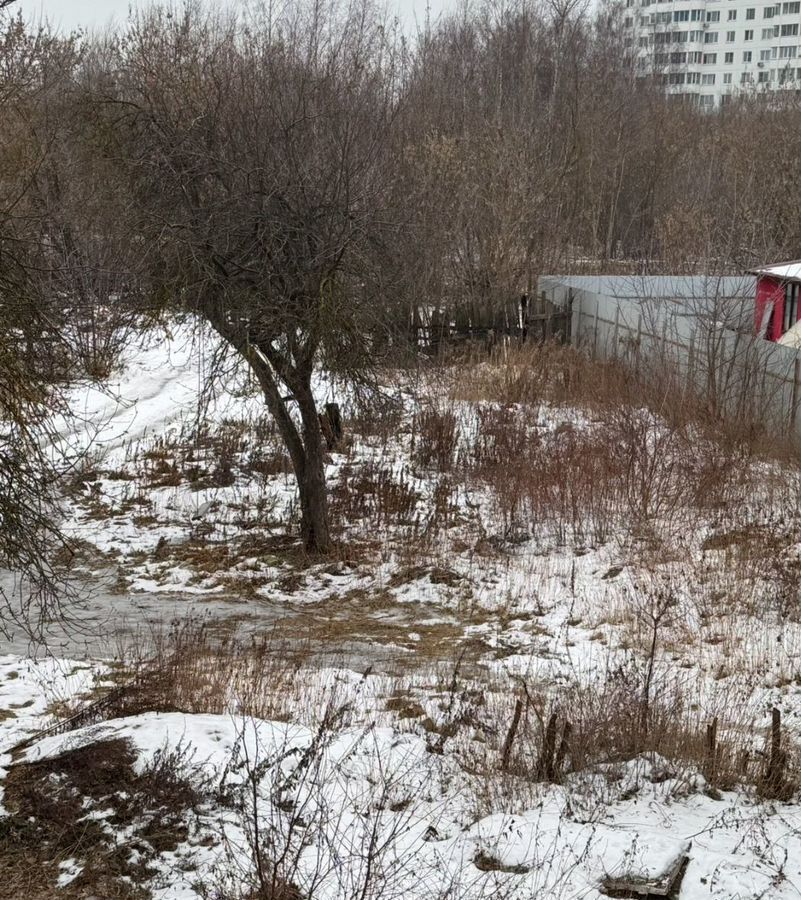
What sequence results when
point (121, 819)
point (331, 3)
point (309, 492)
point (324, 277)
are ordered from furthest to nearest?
point (331, 3)
point (309, 492)
point (324, 277)
point (121, 819)

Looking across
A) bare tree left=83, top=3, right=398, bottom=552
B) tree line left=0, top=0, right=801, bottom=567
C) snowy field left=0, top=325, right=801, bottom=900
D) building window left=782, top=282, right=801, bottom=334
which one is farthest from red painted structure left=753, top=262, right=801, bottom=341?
bare tree left=83, top=3, right=398, bottom=552

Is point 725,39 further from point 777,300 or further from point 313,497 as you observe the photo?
point 313,497

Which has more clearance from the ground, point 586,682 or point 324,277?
point 324,277

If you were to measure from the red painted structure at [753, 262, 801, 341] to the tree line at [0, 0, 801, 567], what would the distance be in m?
1.34

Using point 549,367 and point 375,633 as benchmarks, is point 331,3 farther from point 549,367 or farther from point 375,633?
point 375,633

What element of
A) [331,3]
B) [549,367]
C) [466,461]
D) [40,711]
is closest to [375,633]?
[40,711]

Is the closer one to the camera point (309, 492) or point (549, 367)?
point (309, 492)

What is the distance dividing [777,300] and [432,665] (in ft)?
43.6

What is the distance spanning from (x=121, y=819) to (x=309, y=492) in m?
6.51

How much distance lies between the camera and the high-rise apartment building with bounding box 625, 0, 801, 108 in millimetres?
73812

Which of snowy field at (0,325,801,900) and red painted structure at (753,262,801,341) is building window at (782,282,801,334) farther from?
snowy field at (0,325,801,900)

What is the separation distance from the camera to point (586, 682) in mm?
8070

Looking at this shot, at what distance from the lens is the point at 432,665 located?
28.6 feet

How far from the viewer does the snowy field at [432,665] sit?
209 inches
